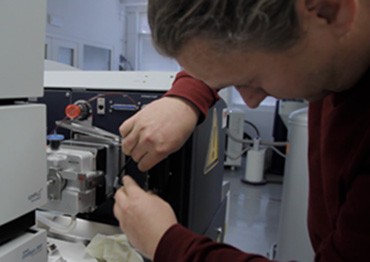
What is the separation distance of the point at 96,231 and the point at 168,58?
662mm

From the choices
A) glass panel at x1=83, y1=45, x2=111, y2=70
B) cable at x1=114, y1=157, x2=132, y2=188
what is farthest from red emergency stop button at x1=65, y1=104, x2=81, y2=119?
glass panel at x1=83, y1=45, x2=111, y2=70

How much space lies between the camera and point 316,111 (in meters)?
0.68

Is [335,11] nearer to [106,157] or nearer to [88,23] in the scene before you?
[106,157]

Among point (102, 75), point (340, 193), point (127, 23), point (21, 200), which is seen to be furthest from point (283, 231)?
point (127, 23)

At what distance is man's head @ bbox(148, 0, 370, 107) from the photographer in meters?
0.37

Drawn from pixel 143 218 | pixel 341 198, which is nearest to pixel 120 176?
pixel 143 218

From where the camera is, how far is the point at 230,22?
0.39m

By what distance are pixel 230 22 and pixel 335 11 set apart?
4.6 inches

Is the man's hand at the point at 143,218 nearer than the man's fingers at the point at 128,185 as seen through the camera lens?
Yes

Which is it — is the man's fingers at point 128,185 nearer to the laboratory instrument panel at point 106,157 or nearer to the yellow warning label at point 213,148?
the laboratory instrument panel at point 106,157

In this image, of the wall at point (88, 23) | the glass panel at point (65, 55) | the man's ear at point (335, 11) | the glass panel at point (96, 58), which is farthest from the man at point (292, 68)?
the glass panel at point (96, 58)

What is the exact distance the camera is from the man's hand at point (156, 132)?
0.73 metres

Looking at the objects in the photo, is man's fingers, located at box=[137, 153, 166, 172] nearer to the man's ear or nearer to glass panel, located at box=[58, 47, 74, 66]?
the man's ear

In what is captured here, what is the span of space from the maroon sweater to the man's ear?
0.33 ft
